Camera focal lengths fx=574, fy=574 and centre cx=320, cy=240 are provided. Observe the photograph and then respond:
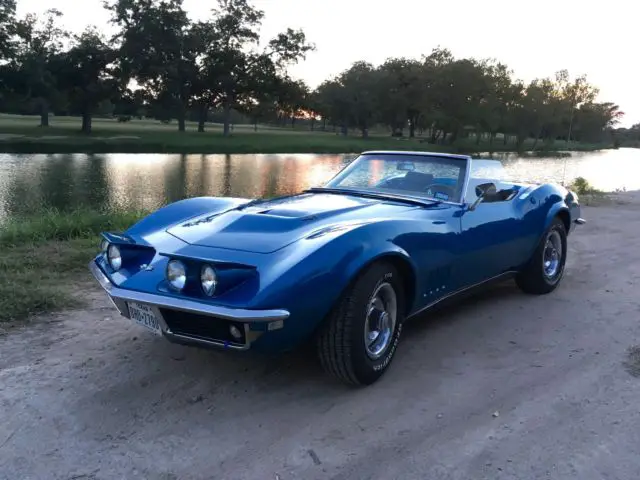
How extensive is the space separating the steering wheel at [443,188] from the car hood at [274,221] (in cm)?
46

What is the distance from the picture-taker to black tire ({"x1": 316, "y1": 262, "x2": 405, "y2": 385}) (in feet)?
10.2

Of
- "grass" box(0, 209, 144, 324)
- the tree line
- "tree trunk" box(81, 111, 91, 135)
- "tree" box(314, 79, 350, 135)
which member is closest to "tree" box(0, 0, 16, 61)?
the tree line

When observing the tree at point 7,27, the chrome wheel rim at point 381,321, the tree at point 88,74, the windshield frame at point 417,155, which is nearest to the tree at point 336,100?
the tree at point 88,74

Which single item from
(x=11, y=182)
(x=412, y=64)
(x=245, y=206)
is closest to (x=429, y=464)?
(x=245, y=206)

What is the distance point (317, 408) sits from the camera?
311 cm

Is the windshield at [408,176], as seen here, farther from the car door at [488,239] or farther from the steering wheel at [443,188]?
the car door at [488,239]

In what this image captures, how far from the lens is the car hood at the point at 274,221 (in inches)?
126

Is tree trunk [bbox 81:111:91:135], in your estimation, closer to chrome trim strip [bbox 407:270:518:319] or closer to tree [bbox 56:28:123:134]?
tree [bbox 56:28:123:134]

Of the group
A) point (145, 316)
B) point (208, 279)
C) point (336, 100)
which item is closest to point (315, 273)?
point (208, 279)

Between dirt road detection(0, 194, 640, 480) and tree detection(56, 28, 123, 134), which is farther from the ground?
tree detection(56, 28, 123, 134)

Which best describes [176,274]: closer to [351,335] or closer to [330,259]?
[330,259]

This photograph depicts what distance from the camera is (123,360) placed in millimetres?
3670

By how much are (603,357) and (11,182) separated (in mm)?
19692

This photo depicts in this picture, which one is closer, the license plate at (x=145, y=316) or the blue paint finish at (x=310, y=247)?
the blue paint finish at (x=310, y=247)
